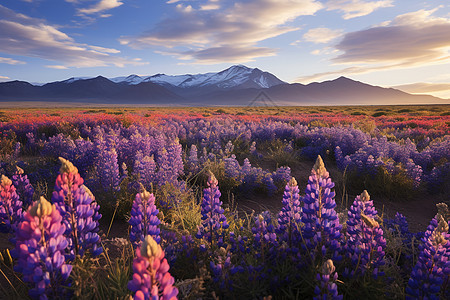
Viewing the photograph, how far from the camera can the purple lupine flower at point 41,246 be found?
3.77 feet

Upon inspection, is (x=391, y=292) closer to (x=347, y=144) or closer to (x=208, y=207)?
(x=208, y=207)

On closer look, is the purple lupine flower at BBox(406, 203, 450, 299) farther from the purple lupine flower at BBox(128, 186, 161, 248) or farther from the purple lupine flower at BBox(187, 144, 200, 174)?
the purple lupine flower at BBox(187, 144, 200, 174)

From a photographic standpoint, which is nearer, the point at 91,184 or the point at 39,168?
the point at 91,184

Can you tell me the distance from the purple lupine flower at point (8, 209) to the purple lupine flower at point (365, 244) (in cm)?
237

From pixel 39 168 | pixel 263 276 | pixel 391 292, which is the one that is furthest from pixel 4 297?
pixel 39 168

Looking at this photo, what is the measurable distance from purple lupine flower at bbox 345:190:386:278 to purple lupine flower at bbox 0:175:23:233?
93.1 inches

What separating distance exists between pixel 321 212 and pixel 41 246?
160cm

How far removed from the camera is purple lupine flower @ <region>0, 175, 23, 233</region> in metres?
1.94

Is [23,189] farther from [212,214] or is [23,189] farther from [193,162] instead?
[193,162]

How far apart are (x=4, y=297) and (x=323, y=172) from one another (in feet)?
7.41

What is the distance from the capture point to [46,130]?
927cm

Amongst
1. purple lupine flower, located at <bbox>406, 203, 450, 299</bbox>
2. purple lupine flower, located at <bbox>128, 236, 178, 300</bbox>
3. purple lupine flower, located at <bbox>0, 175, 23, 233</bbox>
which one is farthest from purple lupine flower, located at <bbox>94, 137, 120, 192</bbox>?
purple lupine flower, located at <bbox>406, 203, 450, 299</bbox>

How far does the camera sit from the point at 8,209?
78.5 inches

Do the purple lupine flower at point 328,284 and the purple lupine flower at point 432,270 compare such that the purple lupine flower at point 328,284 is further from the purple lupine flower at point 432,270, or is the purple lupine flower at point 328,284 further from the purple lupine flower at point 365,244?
the purple lupine flower at point 432,270
